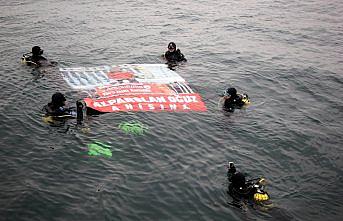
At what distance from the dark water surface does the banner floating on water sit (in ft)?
1.63

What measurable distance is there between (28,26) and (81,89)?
43.2 feet

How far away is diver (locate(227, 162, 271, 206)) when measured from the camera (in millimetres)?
9297

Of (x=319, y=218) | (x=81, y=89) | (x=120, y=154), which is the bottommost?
(x=319, y=218)

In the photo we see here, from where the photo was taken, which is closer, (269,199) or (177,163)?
(269,199)

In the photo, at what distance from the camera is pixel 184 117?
1356 centimetres

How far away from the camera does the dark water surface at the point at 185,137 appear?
9.27m

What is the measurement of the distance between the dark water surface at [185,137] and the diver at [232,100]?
342 millimetres

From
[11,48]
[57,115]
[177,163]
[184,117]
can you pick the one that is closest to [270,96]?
[184,117]

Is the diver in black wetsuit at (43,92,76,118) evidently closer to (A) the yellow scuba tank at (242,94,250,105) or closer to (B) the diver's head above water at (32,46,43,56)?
(B) the diver's head above water at (32,46,43,56)

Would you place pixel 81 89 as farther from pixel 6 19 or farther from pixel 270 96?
pixel 6 19

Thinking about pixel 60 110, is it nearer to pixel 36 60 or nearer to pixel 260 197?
pixel 36 60

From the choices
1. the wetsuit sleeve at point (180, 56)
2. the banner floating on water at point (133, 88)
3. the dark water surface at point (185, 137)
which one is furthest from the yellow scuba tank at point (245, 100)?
the wetsuit sleeve at point (180, 56)

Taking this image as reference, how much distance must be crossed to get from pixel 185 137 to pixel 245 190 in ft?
11.6

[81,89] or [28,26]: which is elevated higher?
[28,26]
